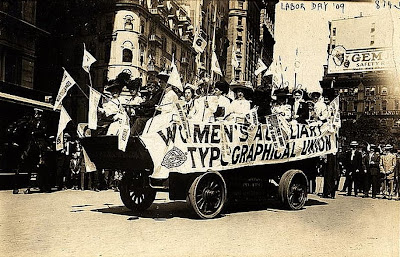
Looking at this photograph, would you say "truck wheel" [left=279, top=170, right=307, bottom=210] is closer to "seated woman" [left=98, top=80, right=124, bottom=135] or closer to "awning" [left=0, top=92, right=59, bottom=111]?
"seated woman" [left=98, top=80, right=124, bottom=135]

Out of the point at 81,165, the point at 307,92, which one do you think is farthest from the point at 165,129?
the point at 81,165

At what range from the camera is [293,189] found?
32.5ft

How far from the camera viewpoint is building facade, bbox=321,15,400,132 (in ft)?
26.4

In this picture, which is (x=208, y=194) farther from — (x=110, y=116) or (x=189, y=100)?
(x=110, y=116)

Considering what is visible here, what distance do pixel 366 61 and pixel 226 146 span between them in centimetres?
329

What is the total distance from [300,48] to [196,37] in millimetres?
2975

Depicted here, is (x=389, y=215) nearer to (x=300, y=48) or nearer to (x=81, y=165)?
(x=300, y=48)

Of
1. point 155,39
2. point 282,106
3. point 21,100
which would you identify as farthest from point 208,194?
point 155,39

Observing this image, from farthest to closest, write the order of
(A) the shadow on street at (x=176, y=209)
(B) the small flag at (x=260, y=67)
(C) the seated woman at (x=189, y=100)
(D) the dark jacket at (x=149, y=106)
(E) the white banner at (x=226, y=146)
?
(B) the small flag at (x=260, y=67) < (C) the seated woman at (x=189, y=100) < (A) the shadow on street at (x=176, y=209) < (D) the dark jacket at (x=149, y=106) < (E) the white banner at (x=226, y=146)

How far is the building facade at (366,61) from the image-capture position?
26.4 feet

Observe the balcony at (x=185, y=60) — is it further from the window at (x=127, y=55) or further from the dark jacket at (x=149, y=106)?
the window at (x=127, y=55)

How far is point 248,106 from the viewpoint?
9672 mm

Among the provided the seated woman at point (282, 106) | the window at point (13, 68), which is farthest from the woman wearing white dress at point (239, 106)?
the window at point (13, 68)

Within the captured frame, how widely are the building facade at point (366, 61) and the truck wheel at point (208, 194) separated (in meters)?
3.10
